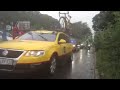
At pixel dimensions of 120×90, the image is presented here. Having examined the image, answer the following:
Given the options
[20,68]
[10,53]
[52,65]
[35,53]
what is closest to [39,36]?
[52,65]

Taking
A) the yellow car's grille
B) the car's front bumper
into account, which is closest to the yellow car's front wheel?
the car's front bumper

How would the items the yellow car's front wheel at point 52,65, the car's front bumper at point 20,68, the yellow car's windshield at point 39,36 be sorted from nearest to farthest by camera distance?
1. the car's front bumper at point 20,68
2. the yellow car's front wheel at point 52,65
3. the yellow car's windshield at point 39,36

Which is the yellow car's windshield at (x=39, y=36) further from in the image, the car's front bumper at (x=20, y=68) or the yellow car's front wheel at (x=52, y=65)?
the car's front bumper at (x=20, y=68)

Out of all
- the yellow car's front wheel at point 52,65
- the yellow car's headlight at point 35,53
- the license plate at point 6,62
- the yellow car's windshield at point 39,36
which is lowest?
the yellow car's front wheel at point 52,65

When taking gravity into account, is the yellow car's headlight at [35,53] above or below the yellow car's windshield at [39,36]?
below

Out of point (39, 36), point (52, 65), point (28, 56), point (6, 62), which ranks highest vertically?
point (39, 36)

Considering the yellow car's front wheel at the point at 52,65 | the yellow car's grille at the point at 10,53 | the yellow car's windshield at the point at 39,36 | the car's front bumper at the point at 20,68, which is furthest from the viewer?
the yellow car's windshield at the point at 39,36

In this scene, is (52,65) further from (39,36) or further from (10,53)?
(39,36)

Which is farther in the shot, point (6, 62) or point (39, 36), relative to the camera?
point (39, 36)

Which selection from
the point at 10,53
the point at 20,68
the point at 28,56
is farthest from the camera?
the point at 10,53

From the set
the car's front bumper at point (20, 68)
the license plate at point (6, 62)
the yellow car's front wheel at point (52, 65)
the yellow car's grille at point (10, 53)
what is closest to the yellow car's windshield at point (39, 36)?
the yellow car's front wheel at point (52, 65)

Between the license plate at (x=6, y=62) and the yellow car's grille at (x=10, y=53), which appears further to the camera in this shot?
the yellow car's grille at (x=10, y=53)

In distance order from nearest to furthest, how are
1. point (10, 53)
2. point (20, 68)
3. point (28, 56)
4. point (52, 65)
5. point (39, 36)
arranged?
point (20, 68), point (28, 56), point (10, 53), point (52, 65), point (39, 36)
